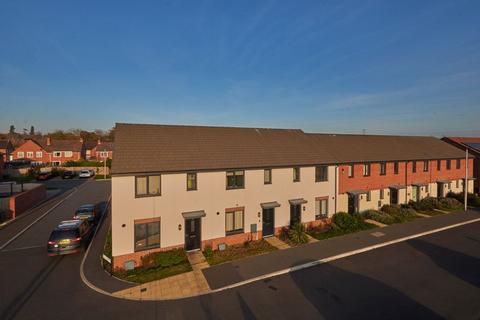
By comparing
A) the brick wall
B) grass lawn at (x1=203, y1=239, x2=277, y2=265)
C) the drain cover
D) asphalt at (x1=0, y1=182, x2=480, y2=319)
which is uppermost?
the brick wall

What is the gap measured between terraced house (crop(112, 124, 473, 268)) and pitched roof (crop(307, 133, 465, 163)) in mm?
205

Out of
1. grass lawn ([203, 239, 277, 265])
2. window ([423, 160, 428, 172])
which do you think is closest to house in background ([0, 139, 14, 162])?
grass lawn ([203, 239, 277, 265])

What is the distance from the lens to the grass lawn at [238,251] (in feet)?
47.6

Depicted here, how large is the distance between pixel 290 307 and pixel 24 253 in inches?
634

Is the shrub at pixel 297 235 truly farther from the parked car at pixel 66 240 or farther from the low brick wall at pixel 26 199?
the low brick wall at pixel 26 199

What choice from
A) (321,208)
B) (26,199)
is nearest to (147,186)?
(321,208)

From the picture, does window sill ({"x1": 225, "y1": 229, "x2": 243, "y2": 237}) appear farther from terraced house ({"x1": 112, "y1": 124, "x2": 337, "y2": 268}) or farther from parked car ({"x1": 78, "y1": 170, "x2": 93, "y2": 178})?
parked car ({"x1": 78, "y1": 170, "x2": 93, "y2": 178})

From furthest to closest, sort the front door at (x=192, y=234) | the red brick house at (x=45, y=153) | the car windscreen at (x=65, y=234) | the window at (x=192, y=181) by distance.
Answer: the red brick house at (x=45, y=153)
the window at (x=192, y=181)
the front door at (x=192, y=234)
the car windscreen at (x=65, y=234)

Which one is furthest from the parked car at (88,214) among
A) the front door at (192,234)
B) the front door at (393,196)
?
the front door at (393,196)

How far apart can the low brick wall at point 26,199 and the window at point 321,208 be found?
26.6 metres

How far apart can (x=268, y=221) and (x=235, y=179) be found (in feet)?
13.0

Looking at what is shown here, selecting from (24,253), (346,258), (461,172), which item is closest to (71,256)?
(24,253)

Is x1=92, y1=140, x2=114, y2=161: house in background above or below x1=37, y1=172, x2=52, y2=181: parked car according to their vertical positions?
above

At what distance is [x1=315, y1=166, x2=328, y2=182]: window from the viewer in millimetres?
19922
